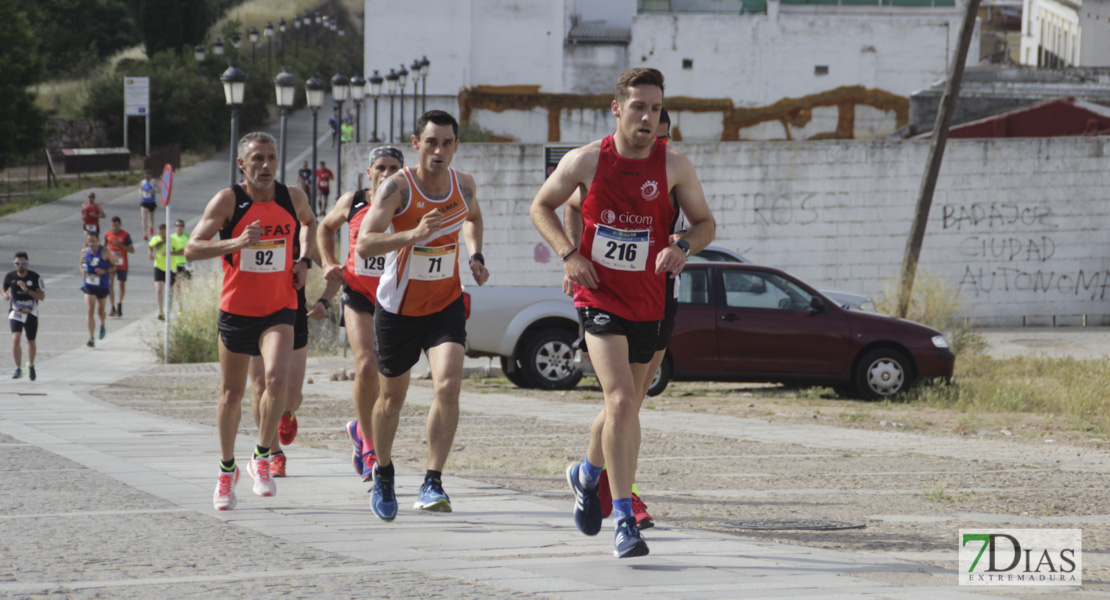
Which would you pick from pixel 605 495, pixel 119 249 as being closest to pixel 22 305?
pixel 119 249

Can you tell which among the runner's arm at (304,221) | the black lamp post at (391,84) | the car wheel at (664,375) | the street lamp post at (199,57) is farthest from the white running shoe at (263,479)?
the street lamp post at (199,57)

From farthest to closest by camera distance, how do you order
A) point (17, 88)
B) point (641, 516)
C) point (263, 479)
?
point (17, 88)
point (263, 479)
point (641, 516)

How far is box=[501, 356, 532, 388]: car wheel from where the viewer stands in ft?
49.3

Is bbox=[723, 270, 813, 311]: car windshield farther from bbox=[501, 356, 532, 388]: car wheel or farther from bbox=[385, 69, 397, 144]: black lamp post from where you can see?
bbox=[385, 69, 397, 144]: black lamp post

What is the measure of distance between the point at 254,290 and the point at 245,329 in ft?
0.74

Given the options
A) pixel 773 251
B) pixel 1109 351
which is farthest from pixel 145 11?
pixel 1109 351

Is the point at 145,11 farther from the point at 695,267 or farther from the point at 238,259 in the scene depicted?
the point at 238,259

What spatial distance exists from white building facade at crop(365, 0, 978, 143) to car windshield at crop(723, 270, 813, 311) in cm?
3876

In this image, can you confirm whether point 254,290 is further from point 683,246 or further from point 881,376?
point 881,376

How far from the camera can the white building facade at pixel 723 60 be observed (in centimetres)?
5350

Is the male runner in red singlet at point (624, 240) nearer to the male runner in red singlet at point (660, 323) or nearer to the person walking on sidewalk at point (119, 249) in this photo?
the male runner in red singlet at point (660, 323)

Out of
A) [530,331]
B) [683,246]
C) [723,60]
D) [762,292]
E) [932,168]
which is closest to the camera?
[683,246]

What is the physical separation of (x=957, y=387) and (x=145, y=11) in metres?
63.4

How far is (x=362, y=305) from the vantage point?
7.77m
